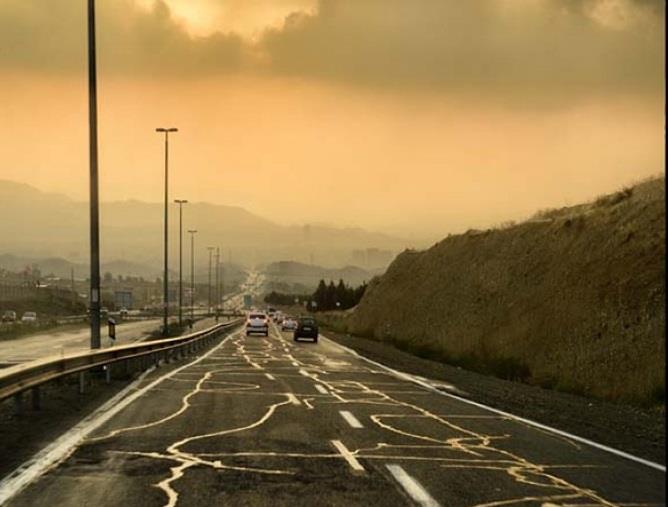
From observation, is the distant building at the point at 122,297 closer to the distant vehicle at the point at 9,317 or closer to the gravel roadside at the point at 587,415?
the distant vehicle at the point at 9,317

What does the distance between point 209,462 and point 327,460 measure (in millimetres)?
1355

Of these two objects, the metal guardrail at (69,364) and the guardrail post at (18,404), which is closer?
the metal guardrail at (69,364)

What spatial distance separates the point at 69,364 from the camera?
1548 centimetres

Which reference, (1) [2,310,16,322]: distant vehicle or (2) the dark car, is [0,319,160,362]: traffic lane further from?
(1) [2,310,16,322]: distant vehicle

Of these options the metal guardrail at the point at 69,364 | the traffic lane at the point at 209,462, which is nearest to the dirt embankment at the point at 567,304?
the traffic lane at the point at 209,462

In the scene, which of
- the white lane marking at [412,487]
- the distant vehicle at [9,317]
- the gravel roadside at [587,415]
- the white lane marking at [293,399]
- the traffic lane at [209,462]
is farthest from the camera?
the distant vehicle at [9,317]

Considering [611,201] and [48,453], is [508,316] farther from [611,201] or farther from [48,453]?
[48,453]

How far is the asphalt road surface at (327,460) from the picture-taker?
23.2 feet

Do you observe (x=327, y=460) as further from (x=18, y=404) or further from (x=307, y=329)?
(x=307, y=329)

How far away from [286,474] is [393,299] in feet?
232

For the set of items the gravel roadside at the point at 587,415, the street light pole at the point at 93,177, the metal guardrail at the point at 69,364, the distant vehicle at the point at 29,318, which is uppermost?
the street light pole at the point at 93,177

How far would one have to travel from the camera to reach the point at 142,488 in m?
7.31

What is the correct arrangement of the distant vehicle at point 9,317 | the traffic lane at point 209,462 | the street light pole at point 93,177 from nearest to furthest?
the traffic lane at point 209,462 → the street light pole at point 93,177 → the distant vehicle at point 9,317

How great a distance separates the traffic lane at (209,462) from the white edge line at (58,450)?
0.17 meters
